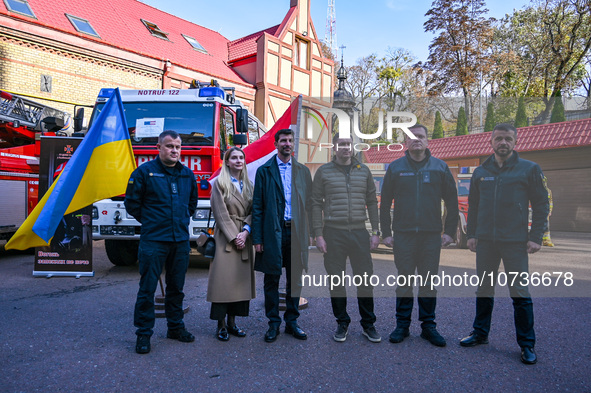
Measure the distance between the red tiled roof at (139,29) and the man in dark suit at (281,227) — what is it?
48.2 ft

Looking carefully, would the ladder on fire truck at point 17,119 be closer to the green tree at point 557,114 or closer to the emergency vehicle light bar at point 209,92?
the emergency vehicle light bar at point 209,92

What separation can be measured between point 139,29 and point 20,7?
5.54 meters

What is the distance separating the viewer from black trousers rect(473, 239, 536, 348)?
3.69 meters

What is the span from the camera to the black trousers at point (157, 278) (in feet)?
12.6

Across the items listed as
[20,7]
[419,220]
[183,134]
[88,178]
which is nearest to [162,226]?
[88,178]

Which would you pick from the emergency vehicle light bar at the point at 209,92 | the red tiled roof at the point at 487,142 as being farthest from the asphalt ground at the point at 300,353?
the emergency vehicle light bar at the point at 209,92

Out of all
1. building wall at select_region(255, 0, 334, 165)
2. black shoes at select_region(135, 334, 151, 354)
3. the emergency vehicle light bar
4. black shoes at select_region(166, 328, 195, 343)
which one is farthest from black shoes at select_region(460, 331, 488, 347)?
building wall at select_region(255, 0, 334, 165)

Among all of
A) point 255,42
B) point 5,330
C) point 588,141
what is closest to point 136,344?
point 5,330

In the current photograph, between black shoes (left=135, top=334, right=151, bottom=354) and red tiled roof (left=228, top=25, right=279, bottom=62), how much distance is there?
2120cm

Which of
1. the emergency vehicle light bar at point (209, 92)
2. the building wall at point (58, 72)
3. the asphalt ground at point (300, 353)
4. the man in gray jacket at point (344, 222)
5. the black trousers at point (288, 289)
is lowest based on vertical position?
the asphalt ground at point (300, 353)

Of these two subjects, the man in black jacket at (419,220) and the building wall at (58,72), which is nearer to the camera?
the man in black jacket at (419,220)

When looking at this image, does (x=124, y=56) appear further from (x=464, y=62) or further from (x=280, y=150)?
(x=280, y=150)

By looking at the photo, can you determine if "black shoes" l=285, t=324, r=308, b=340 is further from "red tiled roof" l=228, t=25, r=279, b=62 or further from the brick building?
"red tiled roof" l=228, t=25, r=279, b=62

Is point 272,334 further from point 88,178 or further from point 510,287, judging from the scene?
point 88,178
